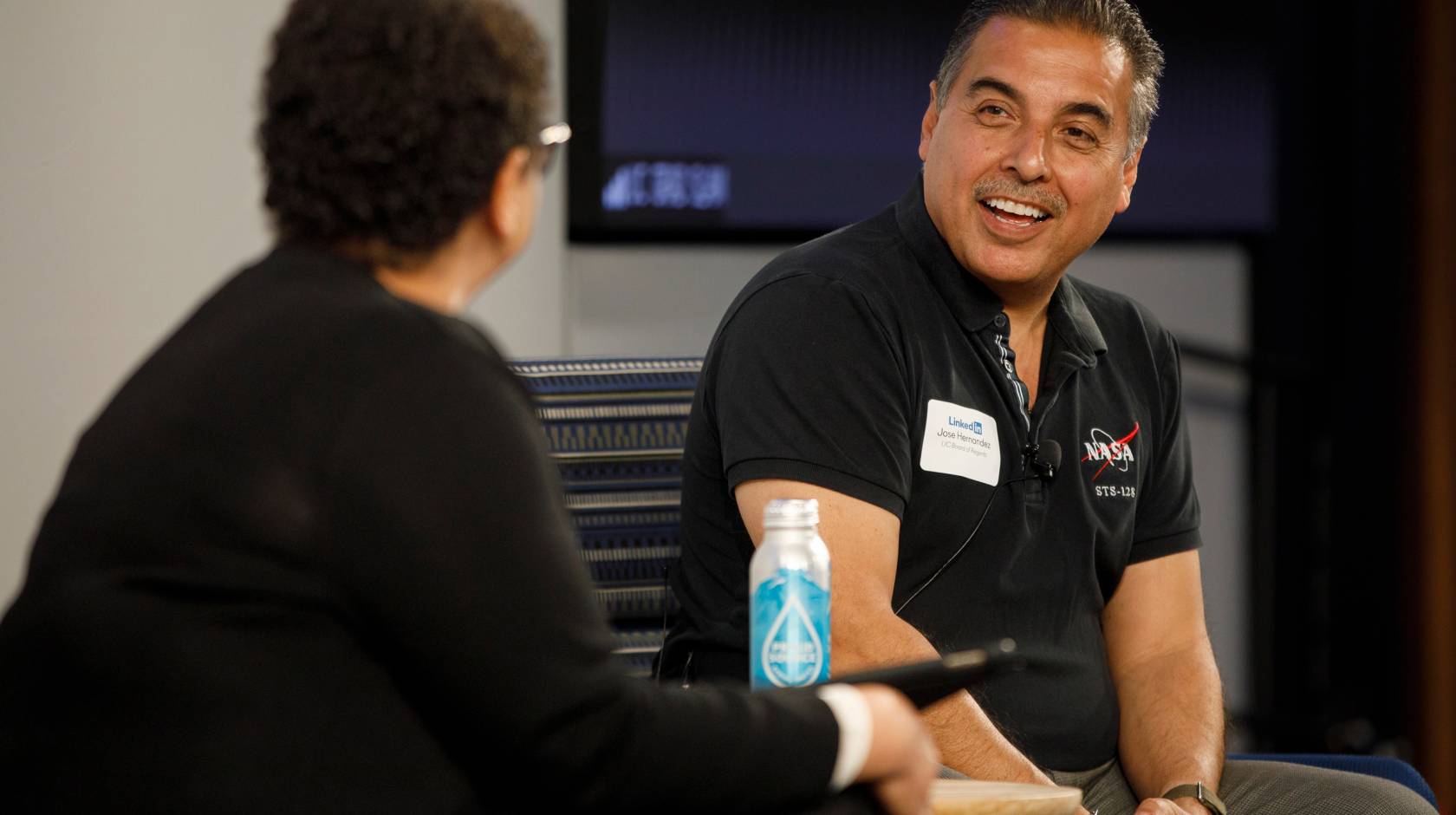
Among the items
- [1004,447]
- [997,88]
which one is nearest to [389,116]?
[1004,447]

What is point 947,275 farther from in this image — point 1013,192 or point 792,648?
point 792,648

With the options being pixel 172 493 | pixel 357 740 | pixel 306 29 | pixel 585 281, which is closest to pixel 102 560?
pixel 172 493

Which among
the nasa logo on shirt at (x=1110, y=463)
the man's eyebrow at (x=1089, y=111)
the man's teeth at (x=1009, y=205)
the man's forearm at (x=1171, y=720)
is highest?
the man's eyebrow at (x=1089, y=111)

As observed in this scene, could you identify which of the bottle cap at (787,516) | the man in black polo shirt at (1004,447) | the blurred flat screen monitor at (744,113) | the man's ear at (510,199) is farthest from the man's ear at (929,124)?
the blurred flat screen monitor at (744,113)

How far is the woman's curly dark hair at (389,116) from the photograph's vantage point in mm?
962

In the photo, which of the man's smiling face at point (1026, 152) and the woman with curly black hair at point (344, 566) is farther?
the man's smiling face at point (1026, 152)

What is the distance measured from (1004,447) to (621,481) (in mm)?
500

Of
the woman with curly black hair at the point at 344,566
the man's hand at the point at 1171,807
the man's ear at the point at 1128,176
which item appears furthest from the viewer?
the man's ear at the point at 1128,176

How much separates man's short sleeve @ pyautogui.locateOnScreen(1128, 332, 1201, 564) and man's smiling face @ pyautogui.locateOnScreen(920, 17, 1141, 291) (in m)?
0.26

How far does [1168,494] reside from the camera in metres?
1.98

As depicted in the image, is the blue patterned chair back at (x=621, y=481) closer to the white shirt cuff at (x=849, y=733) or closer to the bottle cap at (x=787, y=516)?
the bottle cap at (x=787, y=516)

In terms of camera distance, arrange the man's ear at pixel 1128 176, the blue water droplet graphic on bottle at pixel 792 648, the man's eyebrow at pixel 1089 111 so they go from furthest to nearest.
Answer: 1. the man's ear at pixel 1128 176
2. the man's eyebrow at pixel 1089 111
3. the blue water droplet graphic on bottle at pixel 792 648

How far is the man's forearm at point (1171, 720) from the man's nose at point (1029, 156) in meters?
0.62

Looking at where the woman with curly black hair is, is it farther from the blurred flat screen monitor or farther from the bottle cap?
the blurred flat screen monitor
